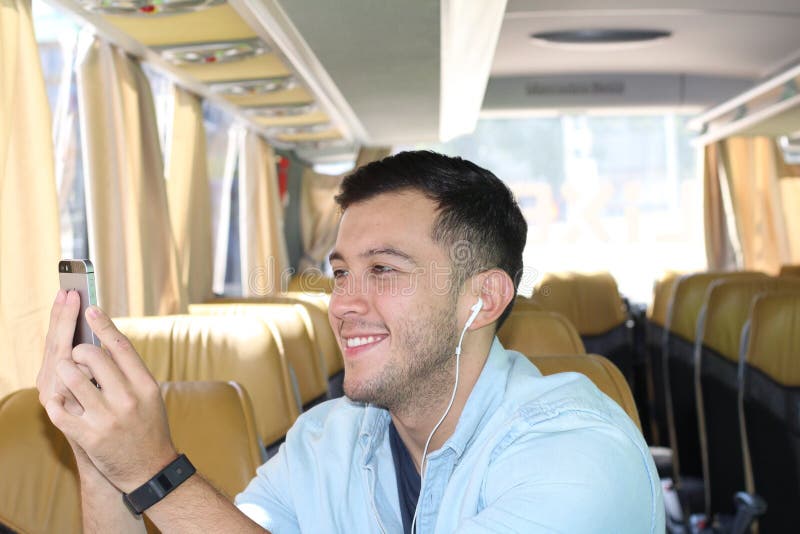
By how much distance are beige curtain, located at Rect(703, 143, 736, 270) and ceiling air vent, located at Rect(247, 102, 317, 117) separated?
495 centimetres

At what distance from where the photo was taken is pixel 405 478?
1679 mm

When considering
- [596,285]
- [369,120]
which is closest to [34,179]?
[369,120]

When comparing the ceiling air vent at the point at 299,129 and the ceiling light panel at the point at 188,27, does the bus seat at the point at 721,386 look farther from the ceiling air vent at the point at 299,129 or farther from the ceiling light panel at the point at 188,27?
the ceiling air vent at the point at 299,129

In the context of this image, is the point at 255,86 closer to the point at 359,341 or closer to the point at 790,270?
the point at 359,341

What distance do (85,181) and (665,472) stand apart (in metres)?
3.57

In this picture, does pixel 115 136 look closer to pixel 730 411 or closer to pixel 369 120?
pixel 369 120

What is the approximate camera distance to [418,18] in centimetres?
316

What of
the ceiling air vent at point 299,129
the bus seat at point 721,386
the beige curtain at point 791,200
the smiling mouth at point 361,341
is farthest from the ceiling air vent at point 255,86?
the beige curtain at point 791,200

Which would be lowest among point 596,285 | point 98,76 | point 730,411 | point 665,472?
point 665,472

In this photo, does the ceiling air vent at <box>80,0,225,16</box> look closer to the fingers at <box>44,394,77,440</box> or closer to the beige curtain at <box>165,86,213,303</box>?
the beige curtain at <box>165,86,213,303</box>

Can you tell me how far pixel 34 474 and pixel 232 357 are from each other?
1.10m

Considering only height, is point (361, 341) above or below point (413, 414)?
above

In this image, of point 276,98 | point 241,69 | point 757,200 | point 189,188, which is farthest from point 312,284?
point 757,200

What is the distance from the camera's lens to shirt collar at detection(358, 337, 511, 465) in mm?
1539
